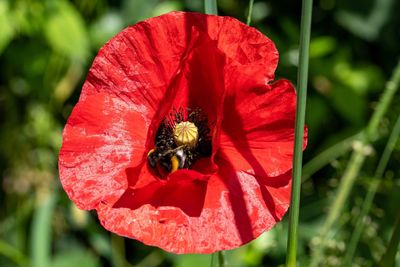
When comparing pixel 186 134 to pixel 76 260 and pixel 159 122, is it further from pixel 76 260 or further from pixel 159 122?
pixel 76 260

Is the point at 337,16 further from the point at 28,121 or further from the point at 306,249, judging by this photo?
A: the point at 28,121

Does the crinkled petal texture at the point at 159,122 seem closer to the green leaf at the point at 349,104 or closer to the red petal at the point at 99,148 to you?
the red petal at the point at 99,148

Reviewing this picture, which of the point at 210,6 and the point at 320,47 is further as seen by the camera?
the point at 320,47

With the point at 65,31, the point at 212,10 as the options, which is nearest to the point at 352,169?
the point at 212,10

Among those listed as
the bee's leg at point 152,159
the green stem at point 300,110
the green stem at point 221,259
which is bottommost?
the green stem at point 221,259

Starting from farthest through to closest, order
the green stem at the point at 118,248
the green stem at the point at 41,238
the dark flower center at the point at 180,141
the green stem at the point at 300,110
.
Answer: the green stem at the point at 118,248 → the green stem at the point at 41,238 → the dark flower center at the point at 180,141 → the green stem at the point at 300,110

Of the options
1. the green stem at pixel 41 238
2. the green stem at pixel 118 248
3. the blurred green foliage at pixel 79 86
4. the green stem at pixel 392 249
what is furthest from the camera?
the green stem at pixel 118 248

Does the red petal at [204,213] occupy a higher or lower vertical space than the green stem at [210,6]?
lower

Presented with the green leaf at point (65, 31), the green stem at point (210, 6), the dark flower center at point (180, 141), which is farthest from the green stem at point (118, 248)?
the green stem at point (210, 6)
